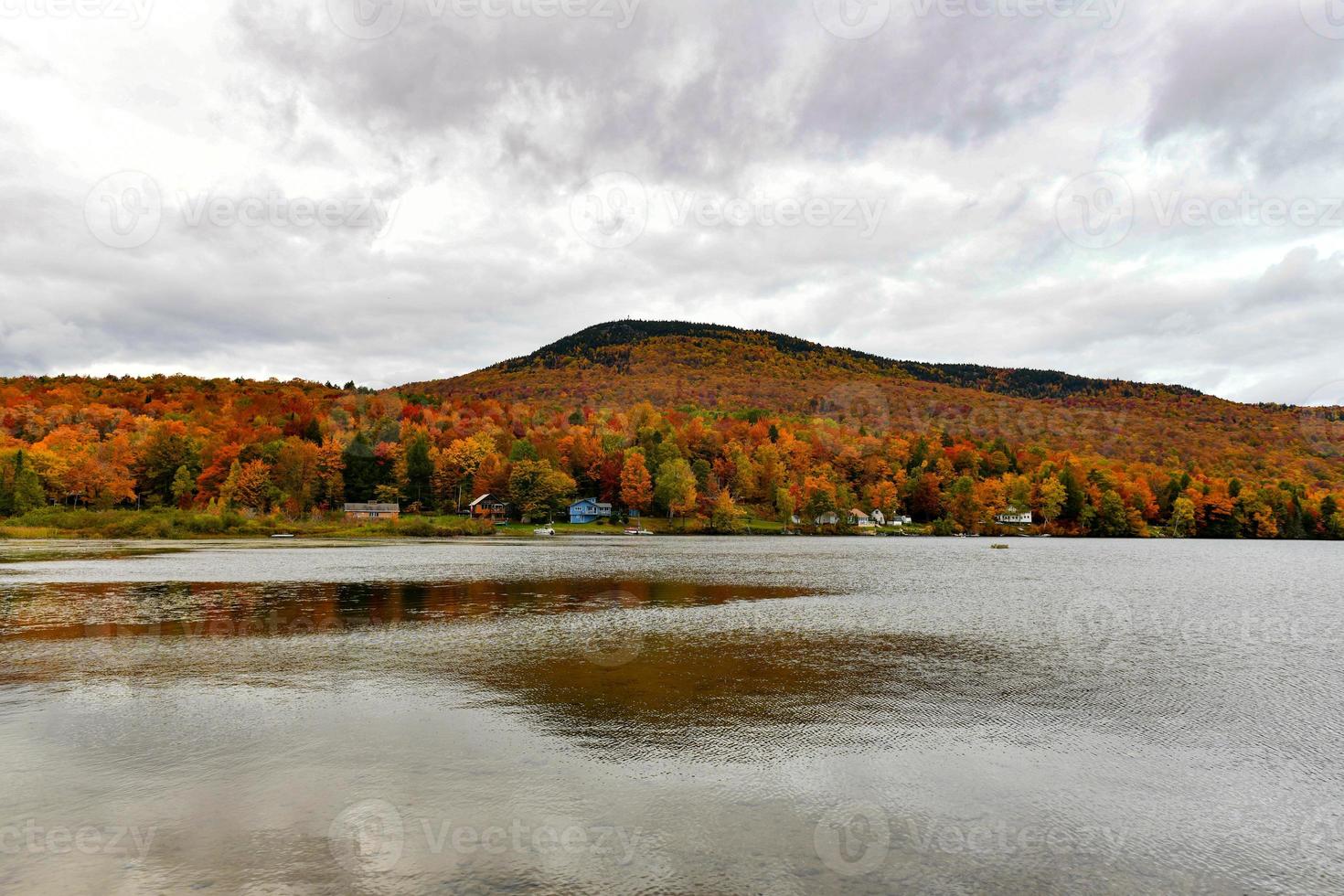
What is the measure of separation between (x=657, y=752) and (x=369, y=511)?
125 m

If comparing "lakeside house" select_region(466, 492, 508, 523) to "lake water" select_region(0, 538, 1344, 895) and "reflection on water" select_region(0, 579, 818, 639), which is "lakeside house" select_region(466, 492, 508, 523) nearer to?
"reflection on water" select_region(0, 579, 818, 639)

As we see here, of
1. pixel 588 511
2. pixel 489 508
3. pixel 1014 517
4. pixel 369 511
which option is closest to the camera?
pixel 369 511

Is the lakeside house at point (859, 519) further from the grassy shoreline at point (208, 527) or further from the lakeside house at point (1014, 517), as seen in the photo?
the grassy shoreline at point (208, 527)

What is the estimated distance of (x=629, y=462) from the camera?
5536 inches

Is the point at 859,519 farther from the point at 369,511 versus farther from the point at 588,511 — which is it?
the point at 369,511

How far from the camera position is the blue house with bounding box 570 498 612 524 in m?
141

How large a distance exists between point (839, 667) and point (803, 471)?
145525 millimetres

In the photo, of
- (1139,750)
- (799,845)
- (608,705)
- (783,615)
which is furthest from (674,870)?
(783,615)

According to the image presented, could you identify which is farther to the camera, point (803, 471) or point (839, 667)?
point (803, 471)

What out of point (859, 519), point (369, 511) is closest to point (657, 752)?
point (369, 511)

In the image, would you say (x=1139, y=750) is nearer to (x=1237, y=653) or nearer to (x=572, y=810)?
(x=572, y=810)

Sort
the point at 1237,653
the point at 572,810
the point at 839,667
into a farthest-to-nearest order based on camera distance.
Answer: the point at 1237,653 → the point at 839,667 → the point at 572,810

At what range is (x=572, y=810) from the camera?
33.7 ft

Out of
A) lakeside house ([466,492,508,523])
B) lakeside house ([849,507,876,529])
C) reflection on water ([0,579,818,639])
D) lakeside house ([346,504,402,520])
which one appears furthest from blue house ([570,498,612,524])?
reflection on water ([0,579,818,639])
